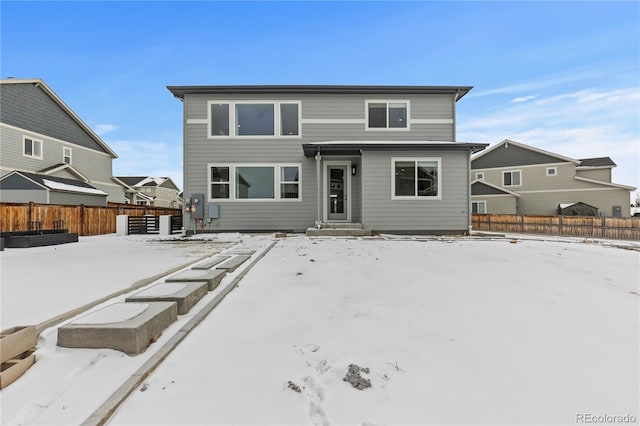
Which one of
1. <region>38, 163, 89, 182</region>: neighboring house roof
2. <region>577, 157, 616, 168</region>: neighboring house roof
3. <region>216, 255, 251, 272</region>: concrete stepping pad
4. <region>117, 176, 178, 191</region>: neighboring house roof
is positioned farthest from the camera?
<region>117, 176, 178, 191</region>: neighboring house roof

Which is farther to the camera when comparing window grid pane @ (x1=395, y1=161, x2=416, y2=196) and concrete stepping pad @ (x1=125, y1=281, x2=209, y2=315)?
window grid pane @ (x1=395, y1=161, x2=416, y2=196)

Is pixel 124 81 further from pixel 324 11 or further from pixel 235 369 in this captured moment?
pixel 235 369

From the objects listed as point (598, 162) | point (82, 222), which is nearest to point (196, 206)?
point (82, 222)

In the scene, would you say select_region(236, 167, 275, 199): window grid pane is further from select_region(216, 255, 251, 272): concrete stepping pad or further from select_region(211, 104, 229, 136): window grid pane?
select_region(216, 255, 251, 272): concrete stepping pad

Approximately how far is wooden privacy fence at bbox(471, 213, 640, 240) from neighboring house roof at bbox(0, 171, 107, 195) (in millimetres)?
24142

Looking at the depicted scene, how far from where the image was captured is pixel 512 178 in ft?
74.4

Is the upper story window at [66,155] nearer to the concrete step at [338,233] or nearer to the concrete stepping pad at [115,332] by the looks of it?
the concrete step at [338,233]

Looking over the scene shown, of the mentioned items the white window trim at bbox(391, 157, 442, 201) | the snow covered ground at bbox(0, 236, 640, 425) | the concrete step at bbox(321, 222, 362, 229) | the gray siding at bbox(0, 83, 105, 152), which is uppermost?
the gray siding at bbox(0, 83, 105, 152)

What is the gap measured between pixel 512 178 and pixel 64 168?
110 feet

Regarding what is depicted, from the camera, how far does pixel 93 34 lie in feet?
49.3

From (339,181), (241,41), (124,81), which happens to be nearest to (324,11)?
(241,41)

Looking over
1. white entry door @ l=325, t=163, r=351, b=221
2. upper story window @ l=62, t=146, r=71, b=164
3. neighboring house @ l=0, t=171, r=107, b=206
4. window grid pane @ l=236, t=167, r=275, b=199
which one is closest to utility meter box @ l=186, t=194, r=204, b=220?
window grid pane @ l=236, t=167, r=275, b=199

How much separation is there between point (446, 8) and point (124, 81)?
73.2 feet

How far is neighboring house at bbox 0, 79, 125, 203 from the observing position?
15.1m
